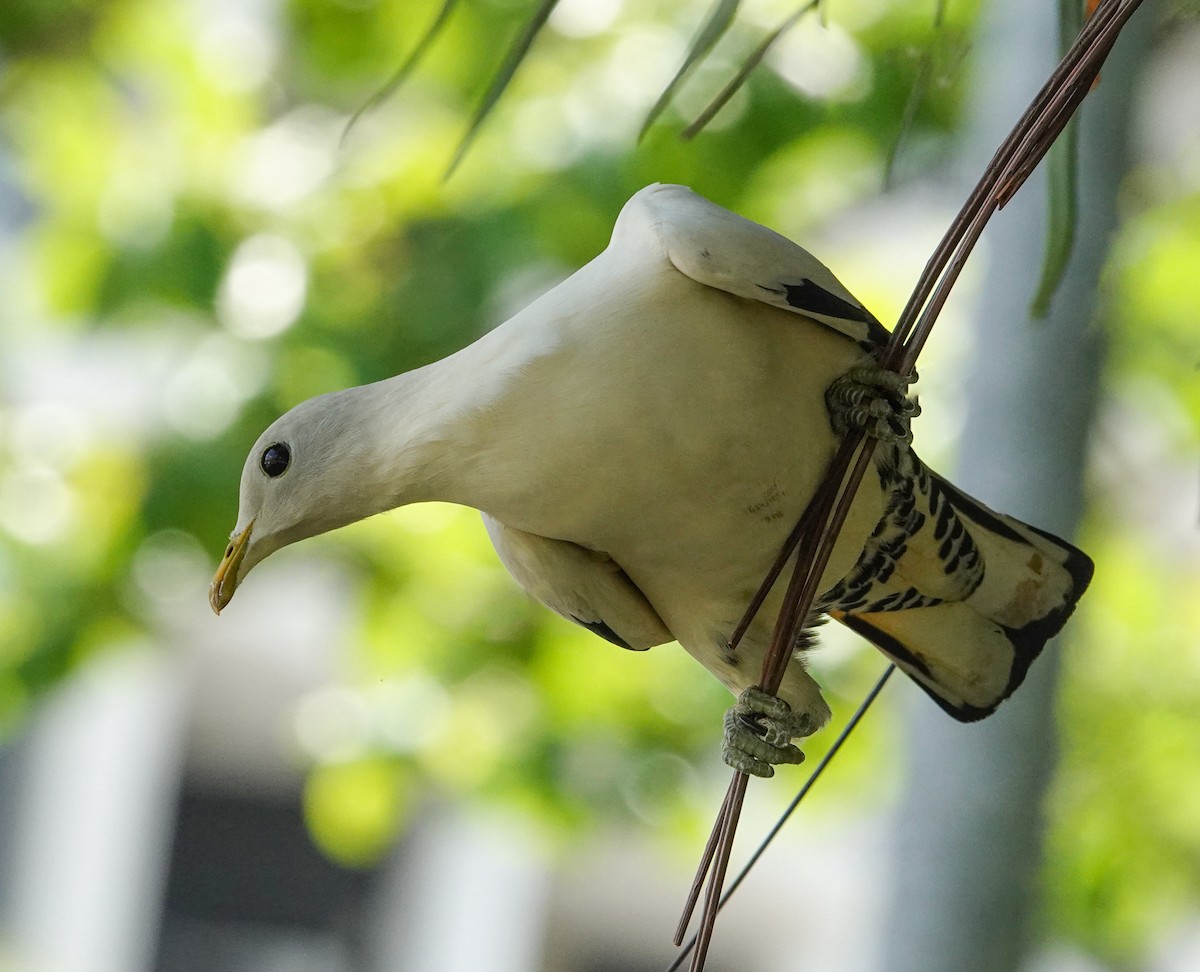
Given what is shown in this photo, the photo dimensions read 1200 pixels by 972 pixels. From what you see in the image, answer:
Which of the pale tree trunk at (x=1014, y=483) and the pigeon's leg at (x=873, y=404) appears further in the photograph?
the pale tree trunk at (x=1014, y=483)

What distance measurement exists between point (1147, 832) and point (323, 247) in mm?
1563

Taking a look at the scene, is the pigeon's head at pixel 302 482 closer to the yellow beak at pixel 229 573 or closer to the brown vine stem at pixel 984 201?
the yellow beak at pixel 229 573

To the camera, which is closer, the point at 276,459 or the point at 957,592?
the point at 276,459

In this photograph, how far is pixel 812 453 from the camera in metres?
0.75

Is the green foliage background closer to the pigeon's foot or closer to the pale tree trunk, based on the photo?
the pale tree trunk

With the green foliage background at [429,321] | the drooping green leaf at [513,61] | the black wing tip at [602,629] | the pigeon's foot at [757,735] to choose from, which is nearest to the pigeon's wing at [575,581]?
the black wing tip at [602,629]

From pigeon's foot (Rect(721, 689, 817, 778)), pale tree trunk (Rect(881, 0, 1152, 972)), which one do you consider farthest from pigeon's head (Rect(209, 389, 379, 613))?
pale tree trunk (Rect(881, 0, 1152, 972))

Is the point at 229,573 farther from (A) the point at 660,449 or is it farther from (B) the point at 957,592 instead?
(B) the point at 957,592

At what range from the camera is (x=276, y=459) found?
79 cm

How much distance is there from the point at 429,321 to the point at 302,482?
3.89ft

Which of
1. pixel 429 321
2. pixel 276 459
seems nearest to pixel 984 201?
pixel 276 459

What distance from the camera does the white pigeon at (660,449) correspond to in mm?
728

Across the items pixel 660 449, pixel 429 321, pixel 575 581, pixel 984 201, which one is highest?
pixel 984 201

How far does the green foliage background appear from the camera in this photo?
1887 millimetres
